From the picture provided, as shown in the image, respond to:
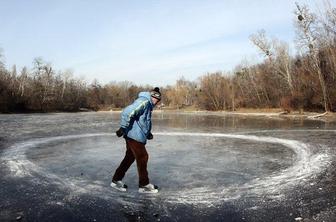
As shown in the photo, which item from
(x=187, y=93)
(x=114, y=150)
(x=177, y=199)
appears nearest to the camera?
(x=177, y=199)

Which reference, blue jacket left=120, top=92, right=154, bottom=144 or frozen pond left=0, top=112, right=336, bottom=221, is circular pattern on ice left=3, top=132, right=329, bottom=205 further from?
blue jacket left=120, top=92, right=154, bottom=144

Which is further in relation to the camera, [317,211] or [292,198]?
[292,198]

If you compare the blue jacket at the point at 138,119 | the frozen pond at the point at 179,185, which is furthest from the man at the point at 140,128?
the frozen pond at the point at 179,185

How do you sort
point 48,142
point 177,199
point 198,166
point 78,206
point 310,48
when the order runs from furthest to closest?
point 310,48 → point 48,142 → point 198,166 → point 177,199 → point 78,206

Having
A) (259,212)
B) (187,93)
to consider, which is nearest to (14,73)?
(187,93)

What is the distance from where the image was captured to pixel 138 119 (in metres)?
6.93

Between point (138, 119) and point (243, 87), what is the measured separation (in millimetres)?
66519

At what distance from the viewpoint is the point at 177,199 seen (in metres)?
6.43

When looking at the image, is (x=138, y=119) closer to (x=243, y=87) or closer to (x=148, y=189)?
(x=148, y=189)

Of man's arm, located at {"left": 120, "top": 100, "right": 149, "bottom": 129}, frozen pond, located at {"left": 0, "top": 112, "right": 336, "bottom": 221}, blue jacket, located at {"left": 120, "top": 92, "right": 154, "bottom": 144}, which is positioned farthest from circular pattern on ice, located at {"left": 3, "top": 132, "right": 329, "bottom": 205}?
man's arm, located at {"left": 120, "top": 100, "right": 149, "bottom": 129}

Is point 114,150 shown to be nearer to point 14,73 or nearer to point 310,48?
point 310,48

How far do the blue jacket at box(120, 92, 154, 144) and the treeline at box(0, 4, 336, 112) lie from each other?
1512 inches

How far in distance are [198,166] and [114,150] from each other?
3.93 m

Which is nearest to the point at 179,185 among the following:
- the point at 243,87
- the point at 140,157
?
the point at 140,157
